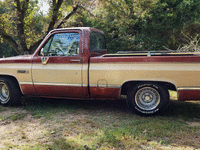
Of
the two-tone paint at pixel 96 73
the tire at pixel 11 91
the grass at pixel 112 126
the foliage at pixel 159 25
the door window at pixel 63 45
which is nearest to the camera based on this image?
the grass at pixel 112 126

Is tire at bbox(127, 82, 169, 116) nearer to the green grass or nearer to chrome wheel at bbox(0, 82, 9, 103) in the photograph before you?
the green grass

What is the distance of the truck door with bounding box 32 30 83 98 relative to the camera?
451cm

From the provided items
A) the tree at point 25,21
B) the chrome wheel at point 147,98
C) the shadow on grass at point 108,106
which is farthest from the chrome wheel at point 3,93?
the tree at point 25,21

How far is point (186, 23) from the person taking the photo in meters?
14.7

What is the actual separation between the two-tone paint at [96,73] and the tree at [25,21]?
5.61 metres

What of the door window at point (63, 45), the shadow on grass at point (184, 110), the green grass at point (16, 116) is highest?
the door window at point (63, 45)

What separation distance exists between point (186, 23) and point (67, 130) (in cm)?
1365

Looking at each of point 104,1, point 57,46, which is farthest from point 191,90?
point 104,1

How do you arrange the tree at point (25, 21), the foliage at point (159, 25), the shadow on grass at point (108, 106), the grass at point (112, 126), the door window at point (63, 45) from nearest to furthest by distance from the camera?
the grass at point (112, 126)
the shadow on grass at point (108, 106)
the door window at point (63, 45)
the tree at point (25, 21)
the foliage at point (159, 25)

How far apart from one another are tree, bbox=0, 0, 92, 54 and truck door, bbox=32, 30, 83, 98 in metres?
5.96

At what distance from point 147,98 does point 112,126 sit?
98cm

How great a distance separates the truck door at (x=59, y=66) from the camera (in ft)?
14.8

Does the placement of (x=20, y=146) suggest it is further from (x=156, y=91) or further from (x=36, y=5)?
(x=36, y=5)

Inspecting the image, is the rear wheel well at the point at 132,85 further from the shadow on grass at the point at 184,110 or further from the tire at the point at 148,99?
the shadow on grass at the point at 184,110
